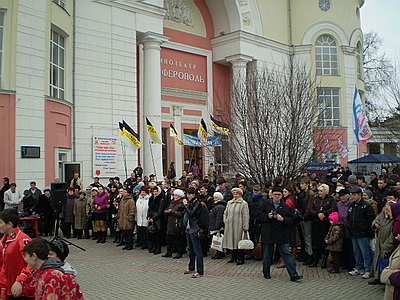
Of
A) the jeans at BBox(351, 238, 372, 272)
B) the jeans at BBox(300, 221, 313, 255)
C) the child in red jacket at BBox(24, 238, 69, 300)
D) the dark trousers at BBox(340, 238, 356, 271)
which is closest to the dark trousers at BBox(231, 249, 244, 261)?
the jeans at BBox(300, 221, 313, 255)

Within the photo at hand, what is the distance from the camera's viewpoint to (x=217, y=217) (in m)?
10.6

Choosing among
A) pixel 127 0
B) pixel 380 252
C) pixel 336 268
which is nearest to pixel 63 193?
pixel 336 268

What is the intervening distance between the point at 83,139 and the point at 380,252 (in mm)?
14389

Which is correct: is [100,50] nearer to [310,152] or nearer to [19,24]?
[19,24]

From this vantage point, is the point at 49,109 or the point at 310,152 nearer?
the point at 310,152

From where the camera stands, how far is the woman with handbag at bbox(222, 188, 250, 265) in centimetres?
1029

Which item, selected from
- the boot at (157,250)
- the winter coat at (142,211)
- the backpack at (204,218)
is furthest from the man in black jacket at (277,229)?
the winter coat at (142,211)

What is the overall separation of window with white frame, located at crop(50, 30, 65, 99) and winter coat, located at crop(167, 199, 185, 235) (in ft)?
29.7

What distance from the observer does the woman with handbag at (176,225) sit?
10.8 metres

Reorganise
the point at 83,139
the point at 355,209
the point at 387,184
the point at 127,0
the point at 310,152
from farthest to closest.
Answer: the point at 127,0 < the point at 83,139 < the point at 310,152 < the point at 387,184 < the point at 355,209

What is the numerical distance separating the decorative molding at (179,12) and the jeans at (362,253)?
20.6m

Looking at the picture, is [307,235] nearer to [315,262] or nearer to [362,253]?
[315,262]

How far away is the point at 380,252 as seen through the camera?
785 cm

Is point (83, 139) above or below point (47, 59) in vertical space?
below
